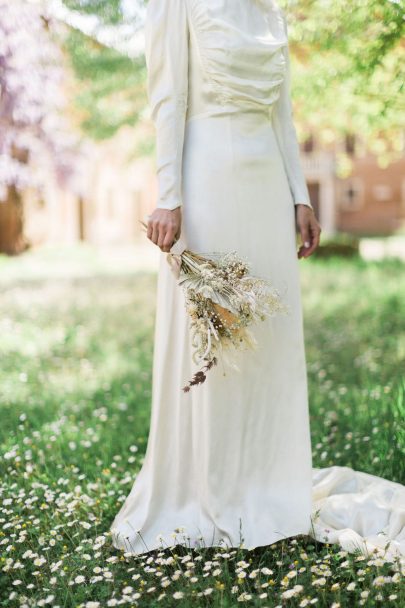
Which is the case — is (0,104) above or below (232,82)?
above

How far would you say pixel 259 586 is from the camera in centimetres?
247

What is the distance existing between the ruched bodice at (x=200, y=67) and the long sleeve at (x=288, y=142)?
16 cm

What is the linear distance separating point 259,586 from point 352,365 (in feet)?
13.7

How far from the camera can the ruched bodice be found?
108 inches

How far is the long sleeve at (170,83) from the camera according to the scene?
9.09 feet

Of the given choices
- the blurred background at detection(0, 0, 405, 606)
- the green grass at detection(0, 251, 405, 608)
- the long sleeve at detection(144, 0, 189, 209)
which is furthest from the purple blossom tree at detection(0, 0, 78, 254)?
the long sleeve at detection(144, 0, 189, 209)

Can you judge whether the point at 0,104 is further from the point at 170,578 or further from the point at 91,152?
the point at 170,578

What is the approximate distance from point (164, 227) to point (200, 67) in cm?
68

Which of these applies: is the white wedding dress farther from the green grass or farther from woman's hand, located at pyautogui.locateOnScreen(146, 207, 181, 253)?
the green grass

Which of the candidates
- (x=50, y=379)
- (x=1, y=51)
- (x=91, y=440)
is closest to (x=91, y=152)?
(x=1, y=51)

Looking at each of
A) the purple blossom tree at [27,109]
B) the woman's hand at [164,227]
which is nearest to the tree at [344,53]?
the purple blossom tree at [27,109]

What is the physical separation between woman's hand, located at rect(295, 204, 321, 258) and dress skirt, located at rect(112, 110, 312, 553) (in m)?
0.06

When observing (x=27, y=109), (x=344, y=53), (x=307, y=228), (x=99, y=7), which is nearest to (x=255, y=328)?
(x=307, y=228)

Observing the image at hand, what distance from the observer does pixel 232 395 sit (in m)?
2.90
